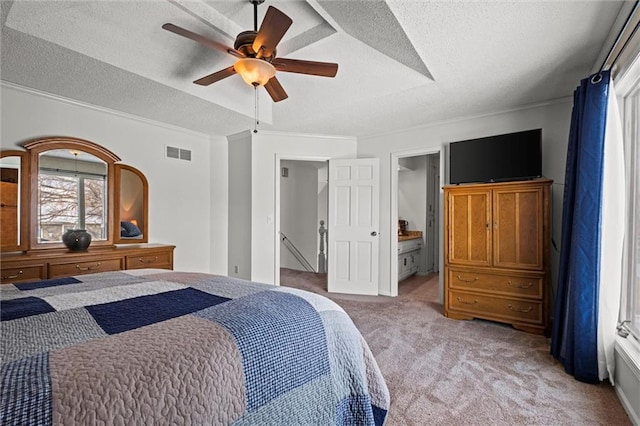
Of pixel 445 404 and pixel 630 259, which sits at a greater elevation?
pixel 630 259

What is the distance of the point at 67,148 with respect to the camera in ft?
10.2

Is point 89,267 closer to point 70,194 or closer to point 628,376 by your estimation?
point 70,194

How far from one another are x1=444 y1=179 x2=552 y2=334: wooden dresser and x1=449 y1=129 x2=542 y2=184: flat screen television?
9.2 inches

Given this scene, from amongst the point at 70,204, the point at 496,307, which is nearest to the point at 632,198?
the point at 496,307

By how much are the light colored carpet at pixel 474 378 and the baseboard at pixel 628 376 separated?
52 millimetres

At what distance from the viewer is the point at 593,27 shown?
1972mm

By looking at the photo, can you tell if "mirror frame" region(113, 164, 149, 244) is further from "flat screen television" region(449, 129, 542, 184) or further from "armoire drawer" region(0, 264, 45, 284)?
"flat screen television" region(449, 129, 542, 184)

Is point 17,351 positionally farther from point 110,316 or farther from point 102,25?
point 102,25

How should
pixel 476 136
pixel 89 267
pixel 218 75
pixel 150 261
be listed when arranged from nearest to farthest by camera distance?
pixel 218 75 → pixel 89 267 → pixel 150 261 → pixel 476 136

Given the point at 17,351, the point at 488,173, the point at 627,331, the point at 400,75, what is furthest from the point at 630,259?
the point at 17,351

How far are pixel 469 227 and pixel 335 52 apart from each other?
2.18 meters

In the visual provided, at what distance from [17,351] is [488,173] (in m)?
3.67

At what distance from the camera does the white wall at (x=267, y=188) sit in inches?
169

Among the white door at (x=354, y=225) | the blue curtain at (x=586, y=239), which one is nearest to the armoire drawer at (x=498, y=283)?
the blue curtain at (x=586, y=239)
